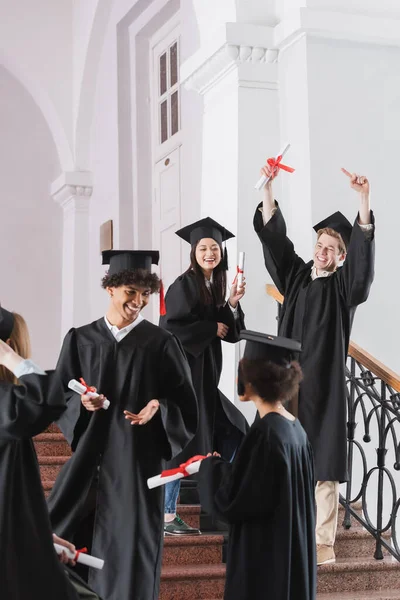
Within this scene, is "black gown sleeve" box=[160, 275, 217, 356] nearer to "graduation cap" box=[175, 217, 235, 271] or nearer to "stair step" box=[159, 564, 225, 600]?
"graduation cap" box=[175, 217, 235, 271]

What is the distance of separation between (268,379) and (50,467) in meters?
3.32

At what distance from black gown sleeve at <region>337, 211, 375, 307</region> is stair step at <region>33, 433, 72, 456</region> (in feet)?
8.62

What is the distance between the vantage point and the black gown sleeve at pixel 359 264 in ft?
18.1

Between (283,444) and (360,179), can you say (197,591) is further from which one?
(360,179)

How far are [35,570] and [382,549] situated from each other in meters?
3.34

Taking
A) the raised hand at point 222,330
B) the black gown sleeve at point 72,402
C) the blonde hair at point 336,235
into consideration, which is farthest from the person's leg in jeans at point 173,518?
the blonde hair at point 336,235

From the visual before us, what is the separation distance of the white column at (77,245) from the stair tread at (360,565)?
5.95 metres

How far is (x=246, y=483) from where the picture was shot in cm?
368

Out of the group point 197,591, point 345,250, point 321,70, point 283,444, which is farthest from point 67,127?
point 283,444

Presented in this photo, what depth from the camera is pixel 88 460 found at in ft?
15.0

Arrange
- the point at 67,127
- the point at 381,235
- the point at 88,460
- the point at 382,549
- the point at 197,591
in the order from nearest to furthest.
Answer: the point at 88,460, the point at 197,591, the point at 382,549, the point at 381,235, the point at 67,127

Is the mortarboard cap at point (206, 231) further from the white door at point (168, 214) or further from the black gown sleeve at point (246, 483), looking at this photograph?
the white door at point (168, 214)

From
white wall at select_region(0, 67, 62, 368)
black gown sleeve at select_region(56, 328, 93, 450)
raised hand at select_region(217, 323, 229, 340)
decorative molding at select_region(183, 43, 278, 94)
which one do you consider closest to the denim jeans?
raised hand at select_region(217, 323, 229, 340)

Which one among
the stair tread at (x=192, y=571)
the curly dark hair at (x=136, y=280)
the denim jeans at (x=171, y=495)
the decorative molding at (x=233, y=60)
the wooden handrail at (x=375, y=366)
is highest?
the decorative molding at (x=233, y=60)
